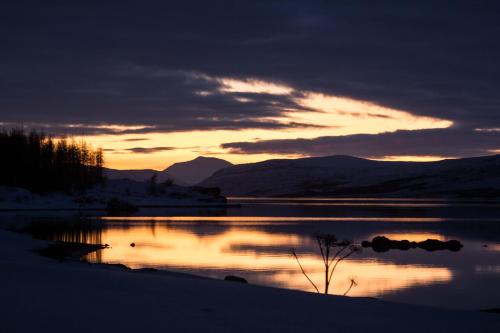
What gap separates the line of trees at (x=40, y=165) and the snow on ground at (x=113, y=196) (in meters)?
4.27

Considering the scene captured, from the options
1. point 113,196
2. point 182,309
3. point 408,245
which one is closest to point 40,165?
point 113,196

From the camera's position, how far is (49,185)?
14175 centimetres

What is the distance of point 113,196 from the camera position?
152 m

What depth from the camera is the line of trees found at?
134750mm

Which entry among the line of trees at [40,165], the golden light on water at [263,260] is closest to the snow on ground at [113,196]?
the line of trees at [40,165]

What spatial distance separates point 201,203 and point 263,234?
349ft

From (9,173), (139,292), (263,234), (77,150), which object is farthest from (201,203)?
(139,292)

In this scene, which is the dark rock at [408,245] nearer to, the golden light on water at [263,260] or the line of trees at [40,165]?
the golden light on water at [263,260]

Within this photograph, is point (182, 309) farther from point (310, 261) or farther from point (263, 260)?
point (263, 260)

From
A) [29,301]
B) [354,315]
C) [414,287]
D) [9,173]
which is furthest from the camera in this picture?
[9,173]

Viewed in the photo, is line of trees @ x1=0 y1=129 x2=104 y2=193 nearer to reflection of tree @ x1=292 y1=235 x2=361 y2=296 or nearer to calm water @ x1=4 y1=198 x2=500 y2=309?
calm water @ x1=4 y1=198 x2=500 y2=309

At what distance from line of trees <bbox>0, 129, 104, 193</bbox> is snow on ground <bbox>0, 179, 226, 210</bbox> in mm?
4268

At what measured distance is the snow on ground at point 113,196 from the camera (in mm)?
118875

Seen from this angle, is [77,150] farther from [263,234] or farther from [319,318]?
[319,318]
